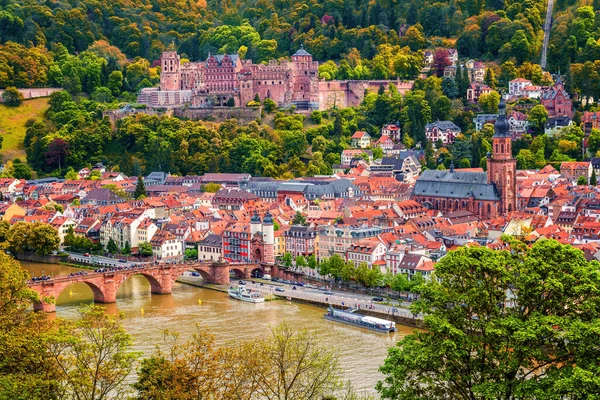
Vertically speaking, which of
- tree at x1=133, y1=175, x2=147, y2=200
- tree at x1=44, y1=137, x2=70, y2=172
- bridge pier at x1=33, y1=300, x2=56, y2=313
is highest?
tree at x1=44, y1=137, x2=70, y2=172

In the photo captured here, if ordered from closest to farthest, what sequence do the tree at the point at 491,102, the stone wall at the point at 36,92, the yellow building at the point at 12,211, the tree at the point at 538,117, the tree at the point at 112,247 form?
the tree at the point at 112,247
the yellow building at the point at 12,211
the tree at the point at 538,117
the tree at the point at 491,102
the stone wall at the point at 36,92

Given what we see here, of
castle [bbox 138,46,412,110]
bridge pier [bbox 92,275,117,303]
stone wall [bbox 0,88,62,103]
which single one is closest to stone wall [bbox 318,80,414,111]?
castle [bbox 138,46,412,110]

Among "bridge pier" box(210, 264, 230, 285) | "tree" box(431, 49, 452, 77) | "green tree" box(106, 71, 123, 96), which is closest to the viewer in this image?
"bridge pier" box(210, 264, 230, 285)

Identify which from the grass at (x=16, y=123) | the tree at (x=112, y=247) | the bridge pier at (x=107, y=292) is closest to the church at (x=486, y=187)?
the tree at (x=112, y=247)

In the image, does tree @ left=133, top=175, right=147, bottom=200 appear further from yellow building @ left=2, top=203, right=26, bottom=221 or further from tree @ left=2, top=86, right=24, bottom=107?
tree @ left=2, top=86, right=24, bottom=107

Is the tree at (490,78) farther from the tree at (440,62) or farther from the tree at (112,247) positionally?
the tree at (112,247)

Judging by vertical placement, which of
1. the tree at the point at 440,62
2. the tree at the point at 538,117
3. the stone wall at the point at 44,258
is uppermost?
the tree at the point at 440,62
